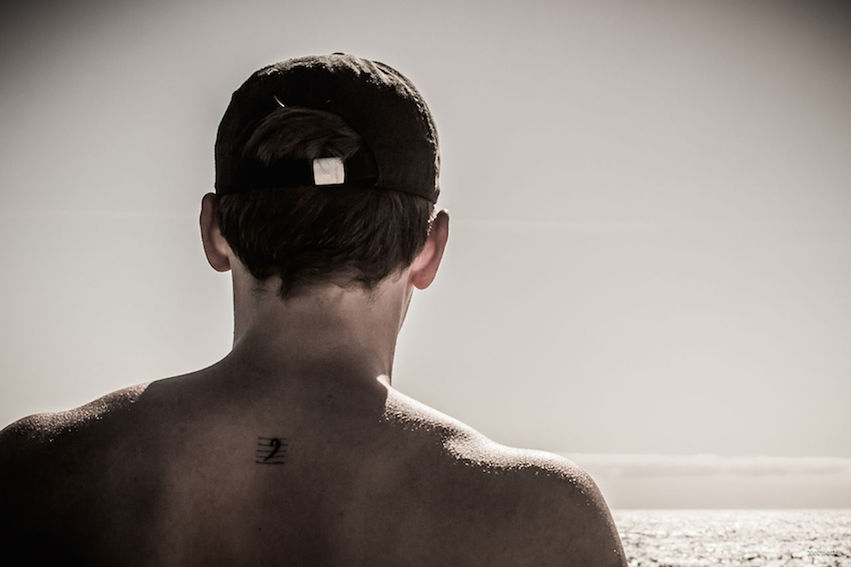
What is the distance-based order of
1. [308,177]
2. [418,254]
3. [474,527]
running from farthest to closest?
[418,254], [308,177], [474,527]

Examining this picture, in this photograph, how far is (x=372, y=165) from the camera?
2049 millimetres

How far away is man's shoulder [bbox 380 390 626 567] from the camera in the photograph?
1753 mm

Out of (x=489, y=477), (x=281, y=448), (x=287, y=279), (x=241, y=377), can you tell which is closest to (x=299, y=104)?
(x=287, y=279)

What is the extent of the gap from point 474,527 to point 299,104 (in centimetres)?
104

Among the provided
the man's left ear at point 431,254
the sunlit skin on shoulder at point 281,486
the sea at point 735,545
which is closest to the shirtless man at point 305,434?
the sunlit skin on shoulder at point 281,486

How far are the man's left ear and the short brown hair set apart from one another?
0.17m

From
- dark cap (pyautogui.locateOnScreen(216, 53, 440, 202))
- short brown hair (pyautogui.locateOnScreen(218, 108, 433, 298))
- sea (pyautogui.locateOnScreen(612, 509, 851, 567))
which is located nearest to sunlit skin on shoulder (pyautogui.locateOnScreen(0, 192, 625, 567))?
short brown hair (pyautogui.locateOnScreen(218, 108, 433, 298))

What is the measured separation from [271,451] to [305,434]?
0.08 metres

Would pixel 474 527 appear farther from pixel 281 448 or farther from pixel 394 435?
pixel 281 448

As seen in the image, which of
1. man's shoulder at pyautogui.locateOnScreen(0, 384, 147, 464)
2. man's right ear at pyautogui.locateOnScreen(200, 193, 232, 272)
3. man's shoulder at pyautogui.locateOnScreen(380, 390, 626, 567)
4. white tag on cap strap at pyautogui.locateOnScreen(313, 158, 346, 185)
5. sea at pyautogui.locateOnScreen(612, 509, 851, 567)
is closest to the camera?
man's shoulder at pyautogui.locateOnScreen(380, 390, 626, 567)

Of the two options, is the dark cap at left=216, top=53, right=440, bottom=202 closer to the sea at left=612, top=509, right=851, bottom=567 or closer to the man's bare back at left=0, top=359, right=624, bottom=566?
the man's bare back at left=0, top=359, right=624, bottom=566

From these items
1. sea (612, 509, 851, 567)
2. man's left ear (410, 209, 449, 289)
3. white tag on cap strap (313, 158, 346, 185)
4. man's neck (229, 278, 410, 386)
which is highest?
white tag on cap strap (313, 158, 346, 185)

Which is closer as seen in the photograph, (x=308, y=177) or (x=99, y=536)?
(x=99, y=536)

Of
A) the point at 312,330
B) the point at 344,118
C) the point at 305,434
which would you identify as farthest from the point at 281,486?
the point at 344,118
